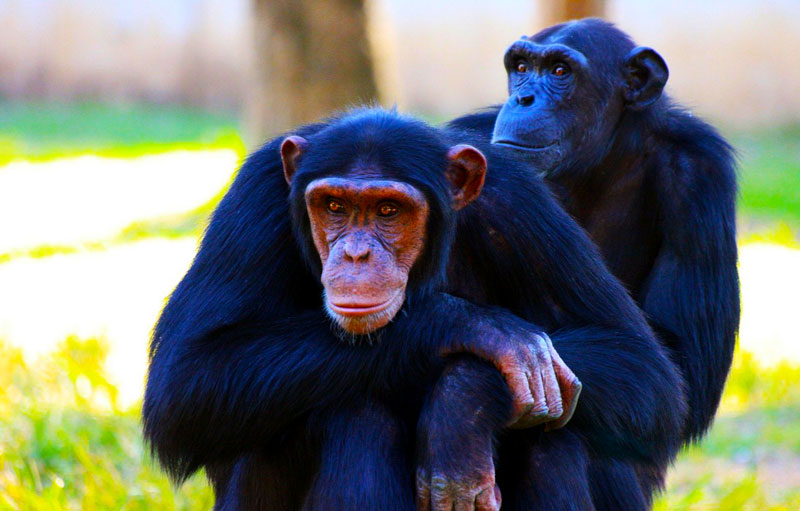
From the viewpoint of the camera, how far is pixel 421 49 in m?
21.9

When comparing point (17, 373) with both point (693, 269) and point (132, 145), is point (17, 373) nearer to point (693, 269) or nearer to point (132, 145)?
point (693, 269)

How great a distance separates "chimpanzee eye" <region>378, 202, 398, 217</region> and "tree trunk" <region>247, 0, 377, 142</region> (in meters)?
4.31

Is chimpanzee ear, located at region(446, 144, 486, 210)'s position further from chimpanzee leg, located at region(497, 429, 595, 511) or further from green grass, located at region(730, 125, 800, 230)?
green grass, located at region(730, 125, 800, 230)

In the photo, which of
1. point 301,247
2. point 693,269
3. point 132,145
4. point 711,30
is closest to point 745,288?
point 693,269

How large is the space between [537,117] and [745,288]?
6.28m

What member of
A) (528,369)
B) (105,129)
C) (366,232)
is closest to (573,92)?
(366,232)

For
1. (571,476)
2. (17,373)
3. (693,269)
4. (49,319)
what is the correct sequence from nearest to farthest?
1. (571,476)
2. (693,269)
3. (17,373)
4. (49,319)

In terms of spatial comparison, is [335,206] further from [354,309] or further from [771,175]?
[771,175]

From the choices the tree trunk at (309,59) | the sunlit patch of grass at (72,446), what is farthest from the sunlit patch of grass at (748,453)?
the tree trunk at (309,59)

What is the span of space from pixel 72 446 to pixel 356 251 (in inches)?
115

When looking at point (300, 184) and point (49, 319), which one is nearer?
point (300, 184)

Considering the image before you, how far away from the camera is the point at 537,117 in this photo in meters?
4.91

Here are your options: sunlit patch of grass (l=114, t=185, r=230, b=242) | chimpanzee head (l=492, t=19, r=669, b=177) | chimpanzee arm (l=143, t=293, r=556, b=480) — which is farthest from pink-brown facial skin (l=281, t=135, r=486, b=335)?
sunlit patch of grass (l=114, t=185, r=230, b=242)

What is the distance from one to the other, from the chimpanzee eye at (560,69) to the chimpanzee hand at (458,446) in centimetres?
182
